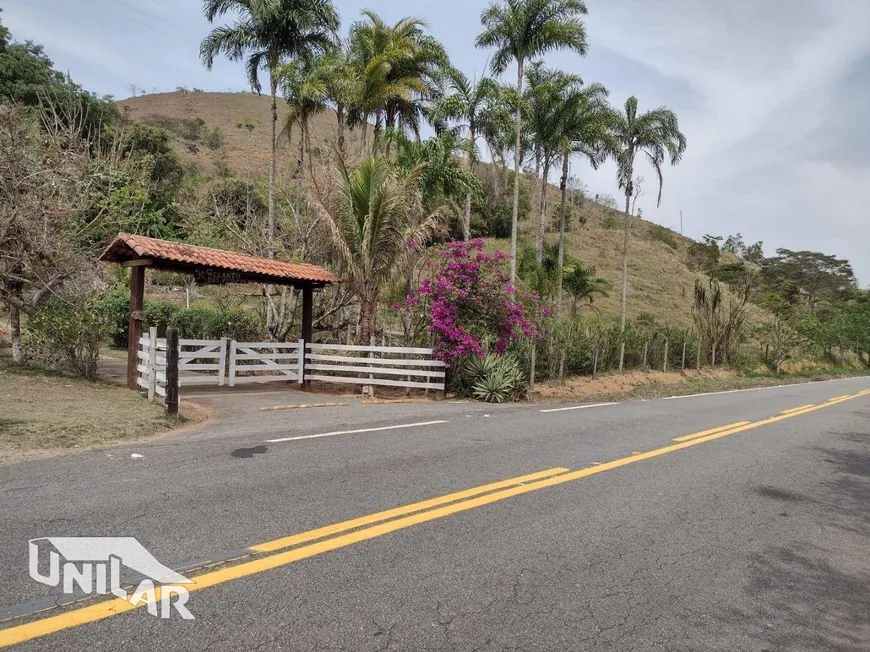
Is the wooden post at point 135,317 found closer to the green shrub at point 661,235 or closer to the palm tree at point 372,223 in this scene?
the palm tree at point 372,223

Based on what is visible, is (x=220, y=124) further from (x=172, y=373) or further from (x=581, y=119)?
(x=172, y=373)

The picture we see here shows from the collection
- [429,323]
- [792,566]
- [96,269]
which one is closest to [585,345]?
[429,323]

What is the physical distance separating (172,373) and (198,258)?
13.0ft

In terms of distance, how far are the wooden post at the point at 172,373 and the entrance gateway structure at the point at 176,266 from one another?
10.1ft

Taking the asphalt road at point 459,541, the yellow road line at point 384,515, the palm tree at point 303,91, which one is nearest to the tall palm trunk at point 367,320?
the palm tree at point 303,91

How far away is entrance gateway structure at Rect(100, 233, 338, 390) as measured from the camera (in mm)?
12742

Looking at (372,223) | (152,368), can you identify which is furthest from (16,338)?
(372,223)

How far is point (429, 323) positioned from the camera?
1655 cm

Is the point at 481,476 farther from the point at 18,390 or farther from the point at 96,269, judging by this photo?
the point at 96,269

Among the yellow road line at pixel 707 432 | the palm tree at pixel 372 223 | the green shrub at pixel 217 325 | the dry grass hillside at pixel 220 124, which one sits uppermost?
the dry grass hillside at pixel 220 124

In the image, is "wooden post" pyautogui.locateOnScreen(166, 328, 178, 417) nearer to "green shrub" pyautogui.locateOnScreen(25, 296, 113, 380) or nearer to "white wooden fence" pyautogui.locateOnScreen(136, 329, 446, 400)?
→ "white wooden fence" pyautogui.locateOnScreen(136, 329, 446, 400)

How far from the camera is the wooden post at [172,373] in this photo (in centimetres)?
995

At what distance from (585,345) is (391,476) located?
16.5m

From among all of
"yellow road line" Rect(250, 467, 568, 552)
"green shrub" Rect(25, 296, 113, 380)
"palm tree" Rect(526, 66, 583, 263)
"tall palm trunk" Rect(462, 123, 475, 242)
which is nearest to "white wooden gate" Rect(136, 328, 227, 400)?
"green shrub" Rect(25, 296, 113, 380)
